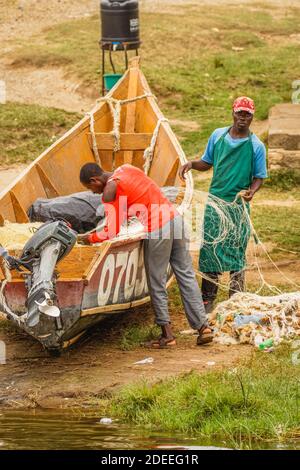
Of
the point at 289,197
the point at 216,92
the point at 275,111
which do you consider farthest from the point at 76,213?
the point at 216,92

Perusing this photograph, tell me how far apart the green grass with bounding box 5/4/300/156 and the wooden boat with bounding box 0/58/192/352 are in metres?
2.95

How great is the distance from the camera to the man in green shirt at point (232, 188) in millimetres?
9867

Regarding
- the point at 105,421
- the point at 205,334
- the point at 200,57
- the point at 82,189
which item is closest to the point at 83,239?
the point at 205,334

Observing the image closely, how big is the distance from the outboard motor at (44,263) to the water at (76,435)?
69 cm

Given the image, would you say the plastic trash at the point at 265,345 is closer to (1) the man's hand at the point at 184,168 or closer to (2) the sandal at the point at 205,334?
(2) the sandal at the point at 205,334

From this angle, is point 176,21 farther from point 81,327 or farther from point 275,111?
point 81,327

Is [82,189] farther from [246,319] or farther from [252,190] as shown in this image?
[246,319]

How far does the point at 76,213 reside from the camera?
10.4m

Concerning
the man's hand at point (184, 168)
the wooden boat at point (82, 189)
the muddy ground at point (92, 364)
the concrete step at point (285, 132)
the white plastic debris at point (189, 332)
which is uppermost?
the man's hand at point (184, 168)

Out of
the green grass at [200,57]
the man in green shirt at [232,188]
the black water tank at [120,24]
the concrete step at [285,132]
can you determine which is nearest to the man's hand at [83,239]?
the man in green shirt at [232,188]

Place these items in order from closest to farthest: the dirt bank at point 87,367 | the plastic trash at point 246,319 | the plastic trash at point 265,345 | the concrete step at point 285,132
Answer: the dirt bank at point 87,367, the plastic trash at point 265,345, the plastic trash at point 246,319, the concrete step at point 285,132

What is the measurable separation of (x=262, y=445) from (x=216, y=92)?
1196 centimetres

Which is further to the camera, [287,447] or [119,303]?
[119,303]

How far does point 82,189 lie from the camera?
1213cm
